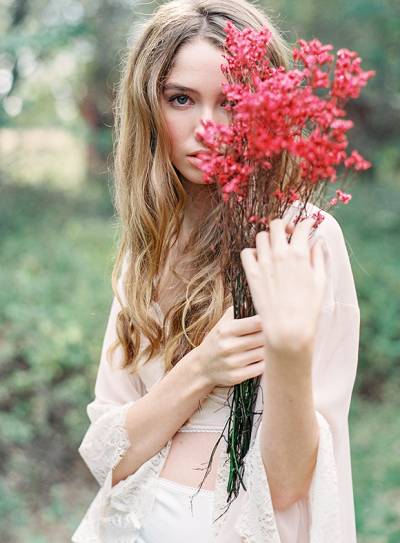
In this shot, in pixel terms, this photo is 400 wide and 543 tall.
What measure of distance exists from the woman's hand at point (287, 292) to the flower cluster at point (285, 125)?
12 centimetres

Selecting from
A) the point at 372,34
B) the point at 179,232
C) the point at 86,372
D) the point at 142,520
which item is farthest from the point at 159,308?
the point at 372,34

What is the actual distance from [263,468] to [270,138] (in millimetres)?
680

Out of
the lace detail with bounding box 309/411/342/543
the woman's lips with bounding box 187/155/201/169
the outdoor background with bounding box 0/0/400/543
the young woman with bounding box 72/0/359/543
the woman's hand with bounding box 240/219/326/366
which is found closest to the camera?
the woman's hand with bounding box 240/219/326/366

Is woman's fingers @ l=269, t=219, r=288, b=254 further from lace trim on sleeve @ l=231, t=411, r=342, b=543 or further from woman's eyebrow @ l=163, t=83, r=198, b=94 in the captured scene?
woman's eyebrow @ l=163, t=83, r=198, b=94

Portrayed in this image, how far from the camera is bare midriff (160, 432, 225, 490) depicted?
1785 millimetres

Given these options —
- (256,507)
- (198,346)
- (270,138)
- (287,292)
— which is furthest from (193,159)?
(256,507)

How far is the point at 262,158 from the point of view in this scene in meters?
1.34

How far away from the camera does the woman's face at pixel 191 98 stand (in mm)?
1741

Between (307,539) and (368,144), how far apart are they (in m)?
7.13

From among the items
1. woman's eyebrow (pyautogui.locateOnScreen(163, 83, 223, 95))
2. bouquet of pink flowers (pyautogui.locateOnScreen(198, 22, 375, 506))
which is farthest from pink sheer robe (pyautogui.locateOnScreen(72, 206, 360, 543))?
woman's eyebrow (pyautogui.locateOnScreen(163, 83, 223, 95))

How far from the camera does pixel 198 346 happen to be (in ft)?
5.75

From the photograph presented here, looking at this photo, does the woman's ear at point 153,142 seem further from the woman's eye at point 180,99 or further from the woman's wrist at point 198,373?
the woman's wrist at point 198,373

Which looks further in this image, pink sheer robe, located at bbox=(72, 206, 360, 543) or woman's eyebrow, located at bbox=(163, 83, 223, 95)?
woman's eyebrow, located at bbox=(163, 83, 223, 95)

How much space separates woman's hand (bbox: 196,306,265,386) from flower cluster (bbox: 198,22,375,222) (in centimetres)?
26
